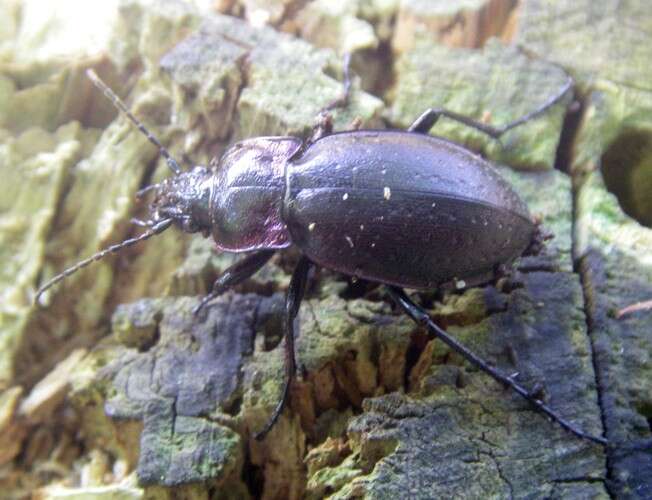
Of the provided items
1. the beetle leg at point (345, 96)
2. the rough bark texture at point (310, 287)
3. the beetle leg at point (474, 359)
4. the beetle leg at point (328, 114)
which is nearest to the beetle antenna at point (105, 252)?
the rough bark texture at point (310, 287)

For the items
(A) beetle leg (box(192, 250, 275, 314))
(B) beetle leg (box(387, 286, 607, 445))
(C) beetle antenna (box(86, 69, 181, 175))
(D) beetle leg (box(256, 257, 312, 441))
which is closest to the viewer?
(B) beetle leg (box(387, 286, 607, 445))

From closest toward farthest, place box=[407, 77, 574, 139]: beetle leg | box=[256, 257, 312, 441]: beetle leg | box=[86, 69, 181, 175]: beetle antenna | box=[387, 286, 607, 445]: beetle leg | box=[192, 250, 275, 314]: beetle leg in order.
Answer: box=[387, 286, 607, 445]: beetle leg, box=[256, 257, 312, 441]: beetle leg, box=[192, 250, 275, 314]: beetle leg, box=[407, 77, 574, 139]: beetle leg, box=[86, 69, 181, 175]: beetle antenna

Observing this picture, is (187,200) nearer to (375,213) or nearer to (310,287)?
(310,287)

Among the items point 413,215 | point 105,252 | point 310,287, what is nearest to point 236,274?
point 310,287

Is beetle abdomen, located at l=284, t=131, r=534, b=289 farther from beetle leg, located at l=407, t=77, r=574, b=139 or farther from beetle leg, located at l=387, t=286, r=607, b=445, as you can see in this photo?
beetle leg, located at l=407, t=77, r=574, b=139

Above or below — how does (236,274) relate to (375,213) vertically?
below

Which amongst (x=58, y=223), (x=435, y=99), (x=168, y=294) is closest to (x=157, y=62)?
(x=58, y=223)

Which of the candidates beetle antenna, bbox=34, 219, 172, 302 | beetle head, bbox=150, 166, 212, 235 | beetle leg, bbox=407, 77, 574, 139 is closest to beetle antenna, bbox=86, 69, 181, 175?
beetle head, bbox=150, 166, 212, 235

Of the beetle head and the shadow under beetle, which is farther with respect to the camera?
the beetle head
